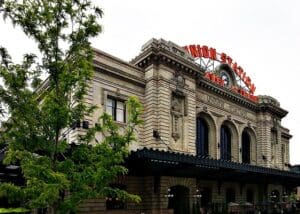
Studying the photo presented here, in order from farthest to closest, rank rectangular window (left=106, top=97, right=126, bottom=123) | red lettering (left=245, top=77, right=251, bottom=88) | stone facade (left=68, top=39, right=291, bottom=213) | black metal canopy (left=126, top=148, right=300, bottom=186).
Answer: red lettering (left=245, top=77, right=251, bottom=88) → rectangular window (left=106, top=97, right=126, bottom=123) → stone facade (left=68, top=39, right=291, bottom=213) → black metal canopy (left=126, top=148, right=300, bottom=186)

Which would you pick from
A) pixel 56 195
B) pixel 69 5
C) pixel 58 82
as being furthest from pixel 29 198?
pixel 69 5

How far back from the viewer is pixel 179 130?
31.5m

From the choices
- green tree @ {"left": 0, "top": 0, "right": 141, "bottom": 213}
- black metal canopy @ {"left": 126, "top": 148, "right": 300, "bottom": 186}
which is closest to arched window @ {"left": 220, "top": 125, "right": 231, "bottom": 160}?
black metal canopy @ {"left": 126, "top": 148, "right": 300, "bottom": 186}

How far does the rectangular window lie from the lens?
28.4 metres

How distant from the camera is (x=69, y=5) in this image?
37.8ft

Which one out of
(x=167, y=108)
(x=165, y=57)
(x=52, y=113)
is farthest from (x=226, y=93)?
(x=52, y=113)

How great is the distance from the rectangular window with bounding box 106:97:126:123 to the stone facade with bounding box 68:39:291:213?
447 millimetres

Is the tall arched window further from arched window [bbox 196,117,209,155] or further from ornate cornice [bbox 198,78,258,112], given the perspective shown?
arched window [bbox 196,117,209,155]

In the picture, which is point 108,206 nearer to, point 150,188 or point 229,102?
point 150,188

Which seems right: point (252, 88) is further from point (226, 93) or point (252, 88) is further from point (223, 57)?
point (226, 93)

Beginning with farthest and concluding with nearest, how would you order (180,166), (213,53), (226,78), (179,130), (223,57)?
(223,57) < (226,78) < (213,53) < (179,130) < (180,166)

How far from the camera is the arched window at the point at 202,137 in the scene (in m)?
37.1

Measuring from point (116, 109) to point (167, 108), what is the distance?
425cm

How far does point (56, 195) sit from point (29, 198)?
53.8 inches
